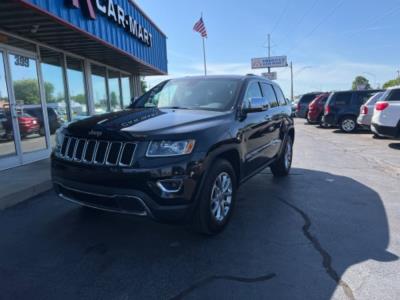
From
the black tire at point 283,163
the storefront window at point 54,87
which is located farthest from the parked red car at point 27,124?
the black tire at point 283,163

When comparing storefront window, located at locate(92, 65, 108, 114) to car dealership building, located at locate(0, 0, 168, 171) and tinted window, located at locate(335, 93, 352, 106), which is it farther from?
tinted window, located at locate(335, 93, 352, 106)

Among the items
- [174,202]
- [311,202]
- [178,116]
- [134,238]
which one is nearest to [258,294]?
[174,202]

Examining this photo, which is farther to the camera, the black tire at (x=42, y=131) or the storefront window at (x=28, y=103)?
the black tire at (x=42, y=131)

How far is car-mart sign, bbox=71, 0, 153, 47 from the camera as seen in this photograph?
24.2 ft

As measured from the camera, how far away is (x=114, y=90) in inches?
525

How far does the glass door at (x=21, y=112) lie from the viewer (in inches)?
276

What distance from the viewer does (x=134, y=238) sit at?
3646 millimetres

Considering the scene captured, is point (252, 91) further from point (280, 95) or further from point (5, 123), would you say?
point (5, 123)

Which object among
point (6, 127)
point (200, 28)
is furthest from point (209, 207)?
point (200, 28)

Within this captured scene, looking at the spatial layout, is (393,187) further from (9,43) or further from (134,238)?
(9,43)

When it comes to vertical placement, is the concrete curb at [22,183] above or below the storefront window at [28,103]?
below

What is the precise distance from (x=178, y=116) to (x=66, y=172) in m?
1.31

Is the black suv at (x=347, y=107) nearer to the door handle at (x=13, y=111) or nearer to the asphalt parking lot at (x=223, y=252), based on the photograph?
the asphalt parking lot at (x=223, y=252)

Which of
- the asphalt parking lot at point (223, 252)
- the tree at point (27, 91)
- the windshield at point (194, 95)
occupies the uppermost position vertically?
the tree at point (27, 91)
